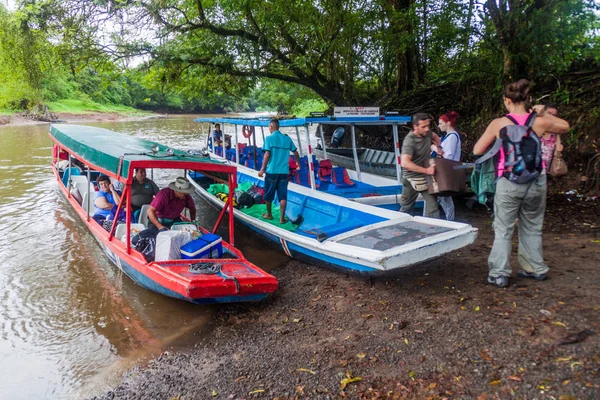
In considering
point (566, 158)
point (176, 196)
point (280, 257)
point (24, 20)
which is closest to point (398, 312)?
point (280, 257)

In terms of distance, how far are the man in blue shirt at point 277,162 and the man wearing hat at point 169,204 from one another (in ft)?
4.49

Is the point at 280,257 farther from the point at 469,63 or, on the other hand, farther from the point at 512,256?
the point at 469,63

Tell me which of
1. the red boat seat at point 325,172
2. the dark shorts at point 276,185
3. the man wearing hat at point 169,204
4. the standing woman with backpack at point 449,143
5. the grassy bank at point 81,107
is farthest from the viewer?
the grassy bank at point 81,107

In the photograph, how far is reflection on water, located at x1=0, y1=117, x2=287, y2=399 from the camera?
4340 mm

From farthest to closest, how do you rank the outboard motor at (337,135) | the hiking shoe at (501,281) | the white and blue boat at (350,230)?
the outboard motor at (337,135) < the white and blue boat at (350,230) < the hiking shoe at (501,281)

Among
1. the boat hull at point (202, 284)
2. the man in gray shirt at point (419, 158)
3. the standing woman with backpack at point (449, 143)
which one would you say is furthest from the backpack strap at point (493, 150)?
the boat hull at point (202, 284)

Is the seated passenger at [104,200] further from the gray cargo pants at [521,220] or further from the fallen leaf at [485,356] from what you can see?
the fallen leaf at [485,356]

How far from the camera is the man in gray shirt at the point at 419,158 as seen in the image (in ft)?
17.2

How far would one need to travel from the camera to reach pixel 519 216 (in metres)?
4.37

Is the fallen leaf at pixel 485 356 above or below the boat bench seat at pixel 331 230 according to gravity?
below

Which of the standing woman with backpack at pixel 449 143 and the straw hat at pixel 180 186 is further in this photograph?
the standing woman with backpack at pixel 449 143

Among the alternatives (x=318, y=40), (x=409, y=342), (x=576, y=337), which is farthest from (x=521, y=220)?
(x=318, y=40)

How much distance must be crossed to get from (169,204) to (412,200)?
3539 millimetres

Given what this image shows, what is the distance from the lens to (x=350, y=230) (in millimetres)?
5879
